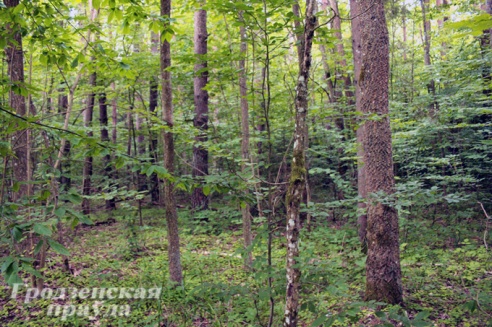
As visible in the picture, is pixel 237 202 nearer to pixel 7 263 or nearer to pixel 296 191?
pixel 296 191

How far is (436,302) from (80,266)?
19.0ft

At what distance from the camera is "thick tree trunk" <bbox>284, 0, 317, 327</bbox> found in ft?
8.11

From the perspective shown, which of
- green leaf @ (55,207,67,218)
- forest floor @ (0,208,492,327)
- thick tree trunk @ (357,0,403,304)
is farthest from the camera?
thick tree trunk @ (357,0,403,304)

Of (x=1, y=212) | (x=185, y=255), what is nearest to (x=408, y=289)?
(x=185, y=255)

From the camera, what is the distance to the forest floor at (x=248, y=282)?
9.36 feet

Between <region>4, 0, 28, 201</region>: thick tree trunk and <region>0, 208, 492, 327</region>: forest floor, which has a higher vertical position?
<region>4, 0, 28, 201</region>: thick tree trunk

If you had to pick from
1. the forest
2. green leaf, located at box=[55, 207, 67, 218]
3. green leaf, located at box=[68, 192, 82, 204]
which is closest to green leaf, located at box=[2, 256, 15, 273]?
the forest

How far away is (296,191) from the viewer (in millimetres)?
2553

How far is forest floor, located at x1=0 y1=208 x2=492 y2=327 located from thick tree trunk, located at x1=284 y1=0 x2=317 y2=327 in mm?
175

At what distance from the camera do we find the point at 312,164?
1095 centimetres

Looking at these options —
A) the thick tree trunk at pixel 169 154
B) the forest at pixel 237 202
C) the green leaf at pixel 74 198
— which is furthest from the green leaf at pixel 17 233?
the thick tree trunk at pixel 169 154

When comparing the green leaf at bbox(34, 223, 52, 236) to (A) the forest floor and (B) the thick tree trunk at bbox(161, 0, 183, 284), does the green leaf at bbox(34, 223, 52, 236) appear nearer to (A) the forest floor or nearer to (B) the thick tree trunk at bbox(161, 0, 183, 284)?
(A) the forest floor

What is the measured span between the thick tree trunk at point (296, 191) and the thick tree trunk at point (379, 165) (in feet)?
5.76

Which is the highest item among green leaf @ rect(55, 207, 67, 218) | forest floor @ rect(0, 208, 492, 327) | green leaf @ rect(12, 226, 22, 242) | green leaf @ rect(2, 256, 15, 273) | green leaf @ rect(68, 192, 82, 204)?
green leaf @ rect(68, 192, 82, 204)
